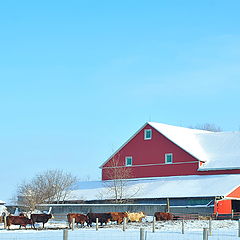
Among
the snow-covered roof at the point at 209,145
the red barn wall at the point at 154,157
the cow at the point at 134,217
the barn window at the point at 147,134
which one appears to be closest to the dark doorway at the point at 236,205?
the snow-covered roof at the point at 209,145

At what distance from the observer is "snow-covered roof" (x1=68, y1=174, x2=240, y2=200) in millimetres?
53688

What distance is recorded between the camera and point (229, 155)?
6312 centimetres

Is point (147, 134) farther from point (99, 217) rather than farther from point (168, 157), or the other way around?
point (99, 217)

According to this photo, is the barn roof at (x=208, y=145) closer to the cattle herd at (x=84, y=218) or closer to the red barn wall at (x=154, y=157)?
the red barn wall at (x=154, y=157)

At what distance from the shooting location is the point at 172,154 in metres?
64.4

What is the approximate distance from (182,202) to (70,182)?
19.0m

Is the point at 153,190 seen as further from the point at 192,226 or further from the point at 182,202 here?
the point at 192,226

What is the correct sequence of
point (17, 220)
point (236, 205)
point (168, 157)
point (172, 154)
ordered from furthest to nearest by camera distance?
1. point (168, 157)
2. point (172, 154)
3. point (236, 205)
4. point (17, 220)

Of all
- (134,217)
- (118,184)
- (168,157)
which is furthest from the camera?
(168,157)

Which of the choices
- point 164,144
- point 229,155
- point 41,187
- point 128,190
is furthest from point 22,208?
point 229,155

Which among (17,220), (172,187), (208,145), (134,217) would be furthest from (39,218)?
(208,145)

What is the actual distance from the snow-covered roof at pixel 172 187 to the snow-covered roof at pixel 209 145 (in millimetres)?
2722

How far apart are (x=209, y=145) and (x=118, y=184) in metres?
12.1

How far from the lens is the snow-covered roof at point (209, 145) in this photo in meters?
61.9
